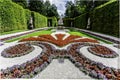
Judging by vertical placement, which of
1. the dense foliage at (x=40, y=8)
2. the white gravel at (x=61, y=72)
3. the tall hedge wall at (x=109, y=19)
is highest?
the dense foliage at (x=40, y=8)

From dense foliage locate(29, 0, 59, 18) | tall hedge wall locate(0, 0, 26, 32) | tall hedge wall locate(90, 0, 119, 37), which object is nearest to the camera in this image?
tall hedge wall locate(90, 0, 119, 37)

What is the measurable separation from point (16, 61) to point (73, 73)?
96.6 inches

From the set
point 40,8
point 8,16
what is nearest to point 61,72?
point 8,16

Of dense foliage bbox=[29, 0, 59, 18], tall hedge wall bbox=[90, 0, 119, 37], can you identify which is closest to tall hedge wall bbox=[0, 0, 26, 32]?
tall hedge wall bbox=[90, 0, 119, 37]

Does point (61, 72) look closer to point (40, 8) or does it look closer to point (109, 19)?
point (109, 19)

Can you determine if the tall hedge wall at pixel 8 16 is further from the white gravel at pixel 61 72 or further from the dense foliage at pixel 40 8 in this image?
the dense foliage at pixel 40 8

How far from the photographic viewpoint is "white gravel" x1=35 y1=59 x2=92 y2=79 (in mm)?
3803

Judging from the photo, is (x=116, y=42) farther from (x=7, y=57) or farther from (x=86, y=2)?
(x=86, y=2)

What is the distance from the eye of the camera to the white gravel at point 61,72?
3.80 m

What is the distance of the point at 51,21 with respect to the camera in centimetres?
4928

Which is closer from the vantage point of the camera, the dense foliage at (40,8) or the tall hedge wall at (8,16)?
the tall hedge wall at (8,16)

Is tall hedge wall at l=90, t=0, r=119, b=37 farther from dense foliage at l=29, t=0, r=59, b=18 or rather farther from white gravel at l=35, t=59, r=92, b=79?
dense foliage at l=29, t=0, r=59, b=18

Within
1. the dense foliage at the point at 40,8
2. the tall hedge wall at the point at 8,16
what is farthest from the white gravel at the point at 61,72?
the dense foliage at the point at 40,8

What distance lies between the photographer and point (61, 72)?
413cm
